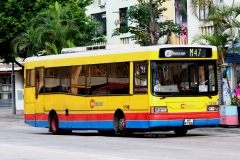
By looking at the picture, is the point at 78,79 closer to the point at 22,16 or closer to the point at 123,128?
the point at 123,128

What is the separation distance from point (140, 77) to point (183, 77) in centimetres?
127

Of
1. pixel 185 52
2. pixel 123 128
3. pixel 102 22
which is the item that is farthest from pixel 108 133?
pixel 102 22

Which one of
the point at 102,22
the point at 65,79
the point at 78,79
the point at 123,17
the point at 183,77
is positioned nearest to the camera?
the point at 183,77

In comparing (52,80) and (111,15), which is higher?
(111,15)

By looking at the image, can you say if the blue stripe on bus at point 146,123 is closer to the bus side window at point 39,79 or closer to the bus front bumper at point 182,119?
the bus front bumper at point 182,119

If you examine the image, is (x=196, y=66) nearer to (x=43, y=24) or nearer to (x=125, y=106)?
(x=125, y=106)

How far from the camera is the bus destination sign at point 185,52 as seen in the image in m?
25.2

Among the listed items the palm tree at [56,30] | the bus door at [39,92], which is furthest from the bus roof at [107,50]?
the palm tree at [56,30]

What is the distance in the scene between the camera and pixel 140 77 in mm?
25516

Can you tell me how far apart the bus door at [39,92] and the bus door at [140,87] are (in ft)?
20.4

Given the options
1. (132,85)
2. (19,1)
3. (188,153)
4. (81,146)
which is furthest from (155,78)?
(19,1)

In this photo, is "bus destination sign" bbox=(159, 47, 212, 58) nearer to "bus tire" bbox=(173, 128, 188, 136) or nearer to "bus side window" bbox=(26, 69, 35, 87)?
"bus tire" bbox=(173, 128, 188, 136)

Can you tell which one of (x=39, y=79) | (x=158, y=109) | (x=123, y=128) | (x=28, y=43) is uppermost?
(x=28, y=43)

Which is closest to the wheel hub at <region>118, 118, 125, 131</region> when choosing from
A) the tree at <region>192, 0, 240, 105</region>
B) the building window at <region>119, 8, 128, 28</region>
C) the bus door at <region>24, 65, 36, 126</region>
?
the bus door at <region>24, 65, 36, 126</region>
